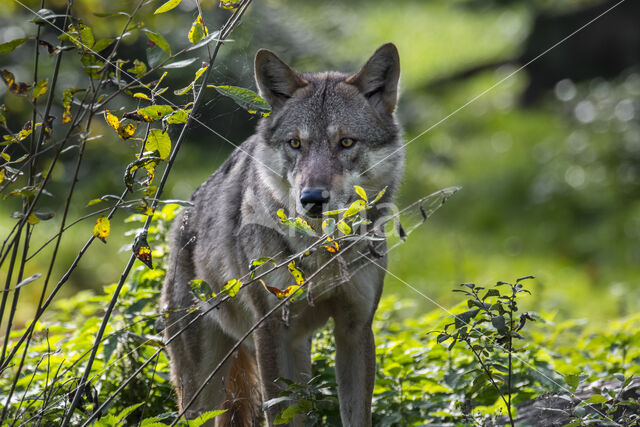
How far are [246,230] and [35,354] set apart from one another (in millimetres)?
1636

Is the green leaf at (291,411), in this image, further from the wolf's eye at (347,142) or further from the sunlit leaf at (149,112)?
the wolf's eye at (347,142)

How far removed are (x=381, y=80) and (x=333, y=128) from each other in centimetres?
51

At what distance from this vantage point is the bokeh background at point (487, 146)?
9258 mm

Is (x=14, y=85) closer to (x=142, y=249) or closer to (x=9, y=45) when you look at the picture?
(x=9, y=45)

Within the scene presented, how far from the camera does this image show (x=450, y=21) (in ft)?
59.5

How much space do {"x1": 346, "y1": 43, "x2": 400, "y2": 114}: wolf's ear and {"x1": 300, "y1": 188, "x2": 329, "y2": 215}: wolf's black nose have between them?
0.93 metres

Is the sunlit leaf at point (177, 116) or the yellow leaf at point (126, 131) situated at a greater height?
the yellow leaf at point (126, 131)

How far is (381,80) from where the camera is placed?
462cm

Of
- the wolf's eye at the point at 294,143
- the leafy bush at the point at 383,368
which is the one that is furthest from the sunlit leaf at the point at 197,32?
the wolf's eye at the point at 294,143

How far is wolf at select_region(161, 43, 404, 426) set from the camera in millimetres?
4238

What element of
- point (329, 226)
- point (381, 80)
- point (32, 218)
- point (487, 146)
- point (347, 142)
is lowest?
point (329, 226)

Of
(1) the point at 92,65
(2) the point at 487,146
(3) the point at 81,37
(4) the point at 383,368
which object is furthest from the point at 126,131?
(2) the point at 487,146

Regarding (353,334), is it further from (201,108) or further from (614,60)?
(614,60)

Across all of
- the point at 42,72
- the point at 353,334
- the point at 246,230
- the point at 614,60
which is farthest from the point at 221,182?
the point at 614,60
